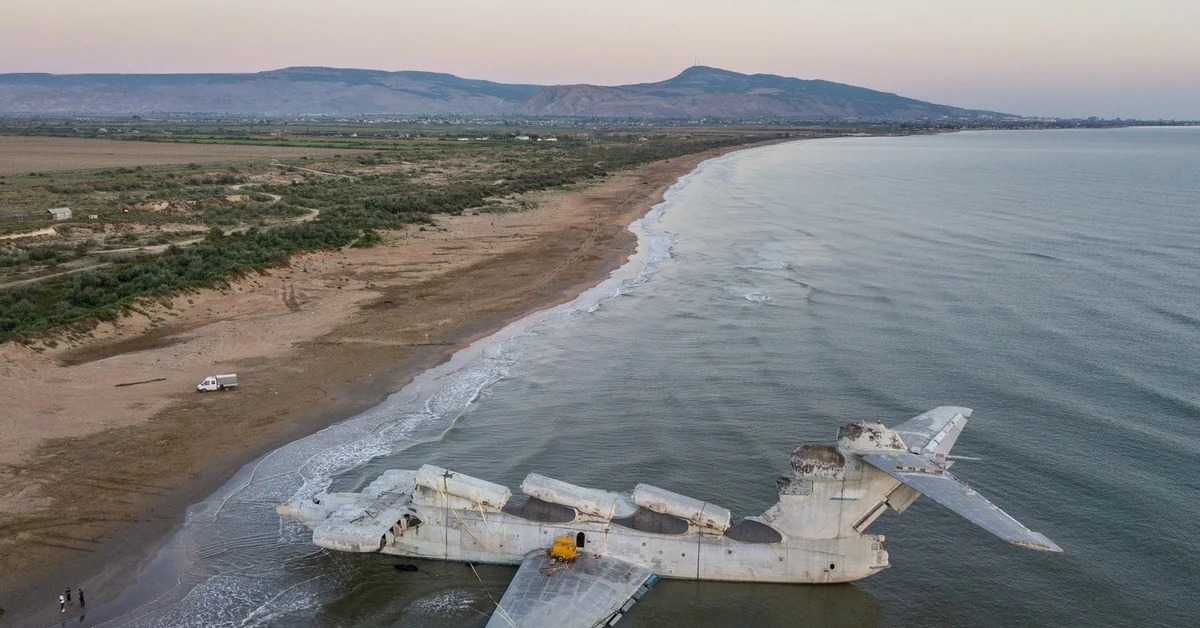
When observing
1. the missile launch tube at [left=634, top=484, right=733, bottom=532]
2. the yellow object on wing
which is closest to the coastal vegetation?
the yellow object on wing

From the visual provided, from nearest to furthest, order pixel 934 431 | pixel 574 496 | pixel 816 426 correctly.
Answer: pixel 574 496 → pixel 934 431 → pixel 816 426

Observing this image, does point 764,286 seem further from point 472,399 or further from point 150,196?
point 150,196

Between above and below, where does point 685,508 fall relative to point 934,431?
below

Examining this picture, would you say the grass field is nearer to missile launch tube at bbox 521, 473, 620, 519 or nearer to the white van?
A: the white van

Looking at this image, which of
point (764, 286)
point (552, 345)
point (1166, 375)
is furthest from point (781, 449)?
point (764, 286)

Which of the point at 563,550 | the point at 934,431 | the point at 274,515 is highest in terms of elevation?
the point at 934,431

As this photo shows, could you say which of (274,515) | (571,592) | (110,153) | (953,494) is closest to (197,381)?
(274,515)

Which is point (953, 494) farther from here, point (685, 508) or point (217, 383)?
point (217, 383)
